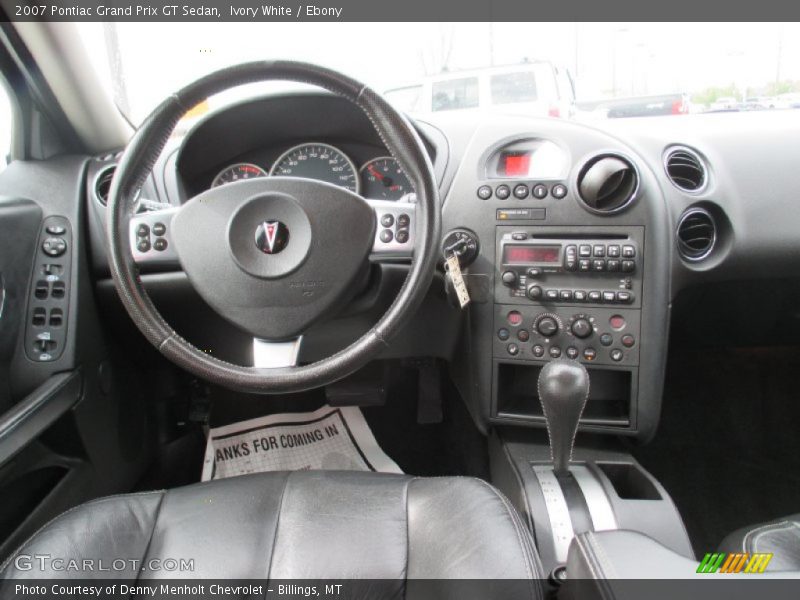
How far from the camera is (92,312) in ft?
4.20

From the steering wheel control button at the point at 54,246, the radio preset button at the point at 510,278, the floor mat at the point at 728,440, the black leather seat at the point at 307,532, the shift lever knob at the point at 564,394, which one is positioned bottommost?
the floor mat at the point at 728,440

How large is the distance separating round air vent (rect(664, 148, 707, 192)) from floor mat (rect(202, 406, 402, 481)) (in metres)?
1.03

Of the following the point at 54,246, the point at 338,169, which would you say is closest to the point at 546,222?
the point at 338,169

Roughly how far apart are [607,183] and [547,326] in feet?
1.03

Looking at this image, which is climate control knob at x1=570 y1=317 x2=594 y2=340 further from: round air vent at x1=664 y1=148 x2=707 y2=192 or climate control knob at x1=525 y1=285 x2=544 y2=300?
round air vent at x1=664 y1=148 x2=707 y2=192

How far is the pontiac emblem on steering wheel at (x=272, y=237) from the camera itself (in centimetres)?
91

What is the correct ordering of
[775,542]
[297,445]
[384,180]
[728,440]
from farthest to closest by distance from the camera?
[728,440]
[297,445]
[384,180]
[775,542]

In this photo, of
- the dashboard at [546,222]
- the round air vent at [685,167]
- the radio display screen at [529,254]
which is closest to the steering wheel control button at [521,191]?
the dashboard at [546,222]

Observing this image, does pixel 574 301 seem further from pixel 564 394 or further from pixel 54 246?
pixel 54 246

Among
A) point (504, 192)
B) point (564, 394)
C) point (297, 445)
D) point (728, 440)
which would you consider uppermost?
point (504, 192)

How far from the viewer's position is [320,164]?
1.35 metres

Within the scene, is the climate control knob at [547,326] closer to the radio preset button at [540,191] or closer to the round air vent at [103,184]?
the radio preset button at [540,191]

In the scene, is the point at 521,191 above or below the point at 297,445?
above

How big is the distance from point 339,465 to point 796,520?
104cm
